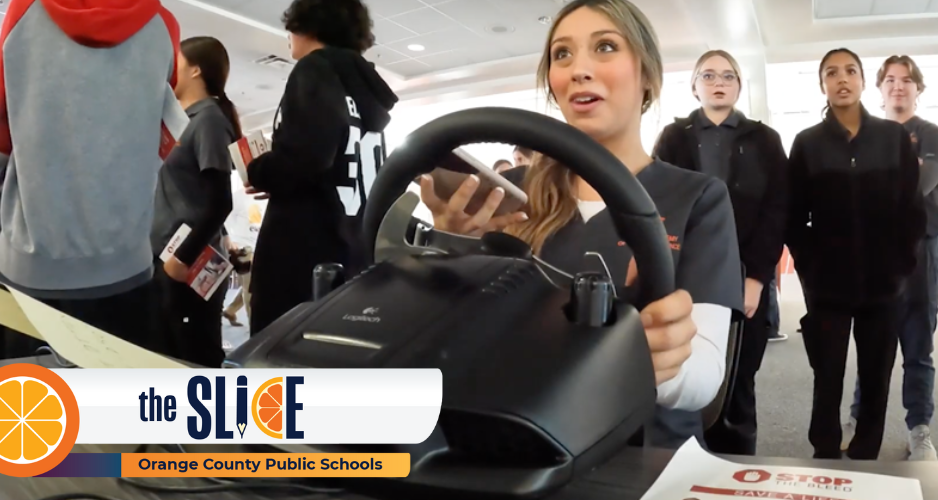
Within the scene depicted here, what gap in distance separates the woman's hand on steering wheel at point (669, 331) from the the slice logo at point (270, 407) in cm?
17

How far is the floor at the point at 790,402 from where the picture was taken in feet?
5.86

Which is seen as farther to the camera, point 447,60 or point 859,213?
point 447,60

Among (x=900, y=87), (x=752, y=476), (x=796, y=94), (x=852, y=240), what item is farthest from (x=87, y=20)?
(x=796, y=94)

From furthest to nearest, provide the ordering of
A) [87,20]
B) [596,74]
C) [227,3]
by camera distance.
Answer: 1. [227,3]
2. [87,20]
3. [596,74]

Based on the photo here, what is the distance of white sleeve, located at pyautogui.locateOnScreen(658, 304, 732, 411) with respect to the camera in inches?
16.6

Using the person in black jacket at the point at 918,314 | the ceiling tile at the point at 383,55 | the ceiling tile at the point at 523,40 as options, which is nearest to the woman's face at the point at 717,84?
A: the person in black jacket at the point at 918,314

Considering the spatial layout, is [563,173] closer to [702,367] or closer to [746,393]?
[702,367]

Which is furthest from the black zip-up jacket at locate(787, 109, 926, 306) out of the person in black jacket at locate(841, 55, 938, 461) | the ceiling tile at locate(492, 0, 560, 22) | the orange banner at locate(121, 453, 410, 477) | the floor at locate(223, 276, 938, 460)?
the ceiling tile at locate(492, 0, 560, 22)

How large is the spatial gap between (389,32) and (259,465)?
16.5 ft

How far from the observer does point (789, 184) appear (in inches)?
59.9

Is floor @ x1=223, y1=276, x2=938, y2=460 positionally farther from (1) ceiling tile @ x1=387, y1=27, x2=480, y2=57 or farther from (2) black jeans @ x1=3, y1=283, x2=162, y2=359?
(1) ceiling tile @ x1=387, y1=27, x2=480, y2=57

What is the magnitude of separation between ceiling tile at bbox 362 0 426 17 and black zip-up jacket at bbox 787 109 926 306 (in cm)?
338

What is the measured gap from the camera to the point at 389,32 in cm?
496

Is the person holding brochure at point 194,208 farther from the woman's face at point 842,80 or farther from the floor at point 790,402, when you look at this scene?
the woman's face at point 842,80
